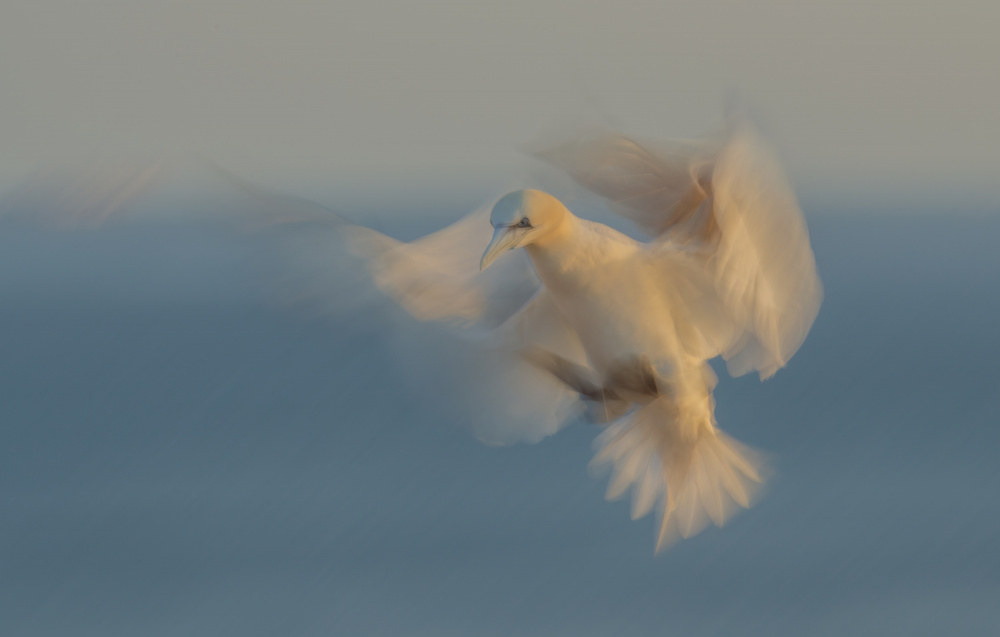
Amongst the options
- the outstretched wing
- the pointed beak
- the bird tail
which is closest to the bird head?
the pointed beak

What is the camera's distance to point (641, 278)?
4.98ft

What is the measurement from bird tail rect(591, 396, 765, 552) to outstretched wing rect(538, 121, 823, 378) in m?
0.36

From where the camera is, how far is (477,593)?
20.9 m

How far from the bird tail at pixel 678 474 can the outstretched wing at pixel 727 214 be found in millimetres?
360

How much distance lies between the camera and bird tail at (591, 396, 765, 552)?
6.21 feet

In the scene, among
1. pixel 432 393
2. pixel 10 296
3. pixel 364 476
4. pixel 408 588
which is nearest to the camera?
pixel 432 393

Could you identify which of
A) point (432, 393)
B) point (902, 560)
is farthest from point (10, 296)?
point (432, 393)

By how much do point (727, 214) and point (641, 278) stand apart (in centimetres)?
22

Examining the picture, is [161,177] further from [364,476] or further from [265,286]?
[364,476]

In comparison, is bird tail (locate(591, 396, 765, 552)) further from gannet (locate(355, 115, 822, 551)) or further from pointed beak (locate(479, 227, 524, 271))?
pointed beak (locate(479, 227, 524, 271))

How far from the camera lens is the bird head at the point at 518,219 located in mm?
1325

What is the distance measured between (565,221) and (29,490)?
2536 cm

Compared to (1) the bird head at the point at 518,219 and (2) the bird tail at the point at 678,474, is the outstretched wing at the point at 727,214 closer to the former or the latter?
(1) the bird head at the point at 518,219

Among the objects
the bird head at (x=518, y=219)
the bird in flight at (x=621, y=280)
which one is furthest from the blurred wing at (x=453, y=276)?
the bird head at (x=518, y=219)
